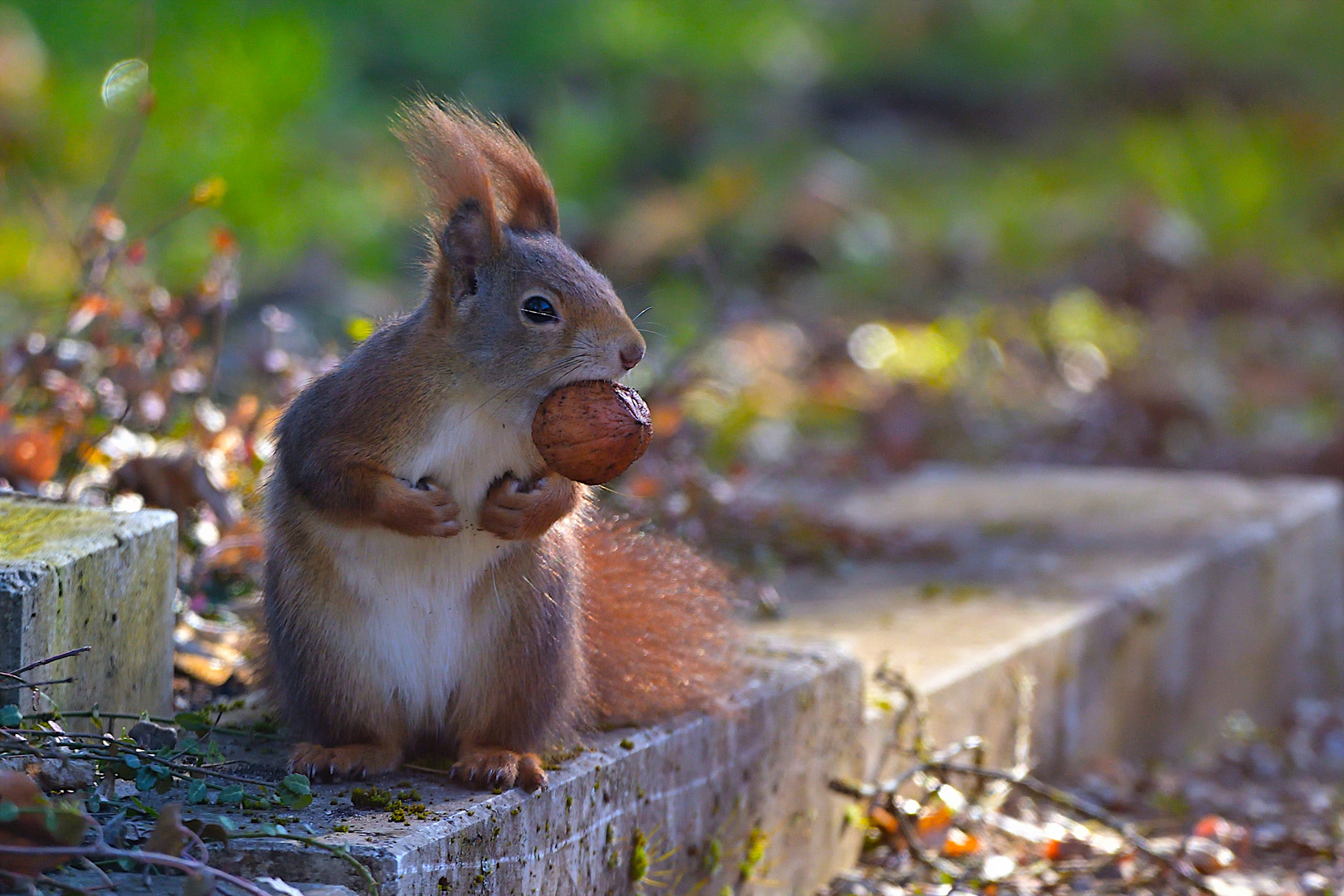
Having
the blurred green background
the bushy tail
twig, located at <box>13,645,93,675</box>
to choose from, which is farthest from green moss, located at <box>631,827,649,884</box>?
the blurred green background

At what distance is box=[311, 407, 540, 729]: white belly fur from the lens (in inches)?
70.5

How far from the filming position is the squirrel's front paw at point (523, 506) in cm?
175

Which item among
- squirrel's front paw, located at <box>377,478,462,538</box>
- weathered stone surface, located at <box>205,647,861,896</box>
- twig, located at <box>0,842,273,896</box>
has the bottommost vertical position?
twig, located at <box>0,842,273,896</box>

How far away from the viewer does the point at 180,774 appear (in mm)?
1735

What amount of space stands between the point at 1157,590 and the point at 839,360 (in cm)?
298

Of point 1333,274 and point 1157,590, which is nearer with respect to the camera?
point 1157,590

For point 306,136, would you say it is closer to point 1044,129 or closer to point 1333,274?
point 1333,274

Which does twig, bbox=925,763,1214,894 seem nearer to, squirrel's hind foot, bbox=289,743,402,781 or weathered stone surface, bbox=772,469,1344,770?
weathered stone surface, bbox=772,469,1344,770

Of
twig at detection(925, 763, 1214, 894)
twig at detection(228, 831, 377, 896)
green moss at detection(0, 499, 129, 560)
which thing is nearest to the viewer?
twig at detection(228, 831, 377, 896)

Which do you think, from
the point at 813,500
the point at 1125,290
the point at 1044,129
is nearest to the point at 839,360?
the point at 1125,290

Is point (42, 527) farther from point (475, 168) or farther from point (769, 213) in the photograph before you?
point (769, 213)

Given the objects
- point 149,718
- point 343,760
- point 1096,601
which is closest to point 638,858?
point 343,760

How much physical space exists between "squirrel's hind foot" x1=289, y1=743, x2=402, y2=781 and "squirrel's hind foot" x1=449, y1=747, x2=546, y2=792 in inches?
3.4

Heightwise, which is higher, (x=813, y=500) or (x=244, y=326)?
(x=244, y=326)
